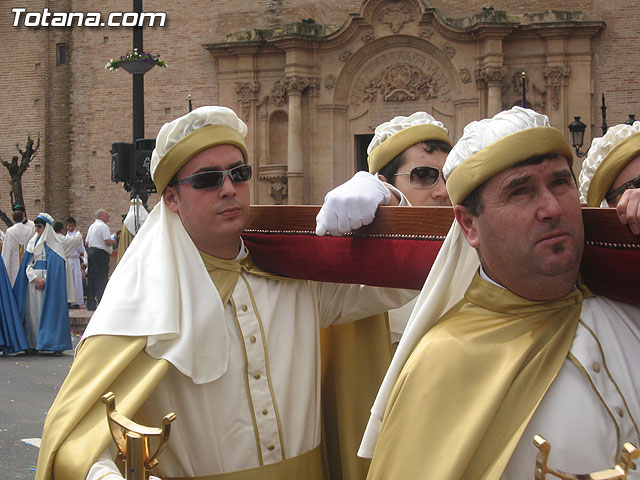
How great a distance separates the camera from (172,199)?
130 inches

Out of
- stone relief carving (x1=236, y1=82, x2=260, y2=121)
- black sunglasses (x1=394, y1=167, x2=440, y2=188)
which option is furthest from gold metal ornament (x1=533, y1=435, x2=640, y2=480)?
A: stone relief carving (x1=236, y1=82, x2=260, y2=121)

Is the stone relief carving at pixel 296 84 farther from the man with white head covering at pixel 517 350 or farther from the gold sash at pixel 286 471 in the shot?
the man with white head covering at pixel 517 350

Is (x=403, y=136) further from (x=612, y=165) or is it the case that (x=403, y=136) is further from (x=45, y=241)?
(x=45, y=241)

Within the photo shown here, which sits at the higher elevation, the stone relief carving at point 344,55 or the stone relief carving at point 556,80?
the stone relief carving at point 344,55

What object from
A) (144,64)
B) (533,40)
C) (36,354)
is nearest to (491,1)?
(533,40)

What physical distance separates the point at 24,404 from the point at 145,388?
6.54m

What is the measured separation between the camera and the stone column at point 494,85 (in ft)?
70.9

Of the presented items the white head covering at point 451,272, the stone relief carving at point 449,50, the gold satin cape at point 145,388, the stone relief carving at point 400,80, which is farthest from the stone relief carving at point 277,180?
the white head covering at point 451,272

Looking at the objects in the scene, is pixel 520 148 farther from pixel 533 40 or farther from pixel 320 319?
pixel 533 40

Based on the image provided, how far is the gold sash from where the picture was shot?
9.96 ft

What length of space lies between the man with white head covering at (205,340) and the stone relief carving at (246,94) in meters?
20.6

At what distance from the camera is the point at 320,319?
343 centimetres

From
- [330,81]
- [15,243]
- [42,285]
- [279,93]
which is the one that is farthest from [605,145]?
[279,93]

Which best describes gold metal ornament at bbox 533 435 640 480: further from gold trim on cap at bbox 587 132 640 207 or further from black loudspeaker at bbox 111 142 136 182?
black loudspeaker at bbox 111 142 136 182
